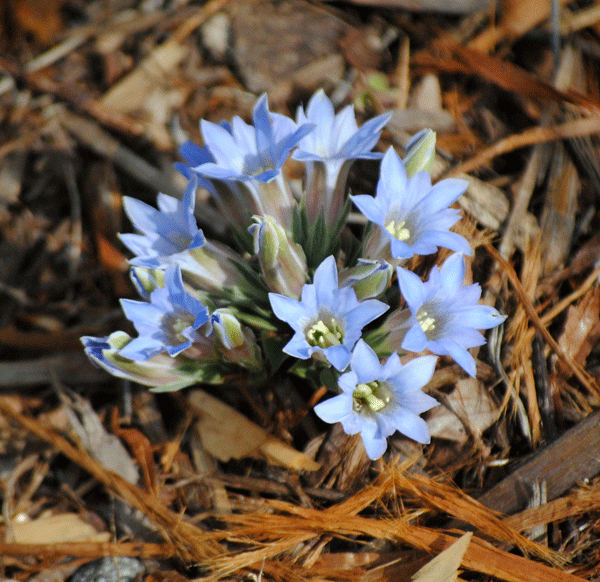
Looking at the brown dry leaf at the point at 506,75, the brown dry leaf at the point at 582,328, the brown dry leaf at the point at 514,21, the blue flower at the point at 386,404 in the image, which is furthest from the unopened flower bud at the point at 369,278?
the brown dry leaf at the point at 514,21

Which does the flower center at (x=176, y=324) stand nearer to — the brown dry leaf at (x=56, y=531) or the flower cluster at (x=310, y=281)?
the flower cluster at (x=310, y=281)

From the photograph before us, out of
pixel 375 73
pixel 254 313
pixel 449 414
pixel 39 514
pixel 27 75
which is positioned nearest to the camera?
pixel 449 414

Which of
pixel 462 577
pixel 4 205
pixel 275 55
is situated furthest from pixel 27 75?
pixel 462 577

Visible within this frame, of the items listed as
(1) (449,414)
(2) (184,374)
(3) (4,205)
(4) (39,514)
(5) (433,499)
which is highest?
(3) (4,205)

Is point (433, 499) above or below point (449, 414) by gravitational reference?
below

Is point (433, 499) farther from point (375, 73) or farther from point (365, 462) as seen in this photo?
point (375, 73)

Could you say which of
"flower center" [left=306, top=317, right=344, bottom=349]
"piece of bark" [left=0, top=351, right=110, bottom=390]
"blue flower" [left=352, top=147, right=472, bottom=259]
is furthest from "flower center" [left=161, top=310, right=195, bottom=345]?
"piece of bark" [left=0, top=351, right=110, bottom=390]

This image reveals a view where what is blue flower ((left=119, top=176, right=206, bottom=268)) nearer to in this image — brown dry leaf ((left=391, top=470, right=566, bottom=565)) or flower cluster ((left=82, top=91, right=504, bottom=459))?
flower cluster ((left=82, top=91, right=504, bottom=459))

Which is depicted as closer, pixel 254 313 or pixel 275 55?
pixel 254 313
